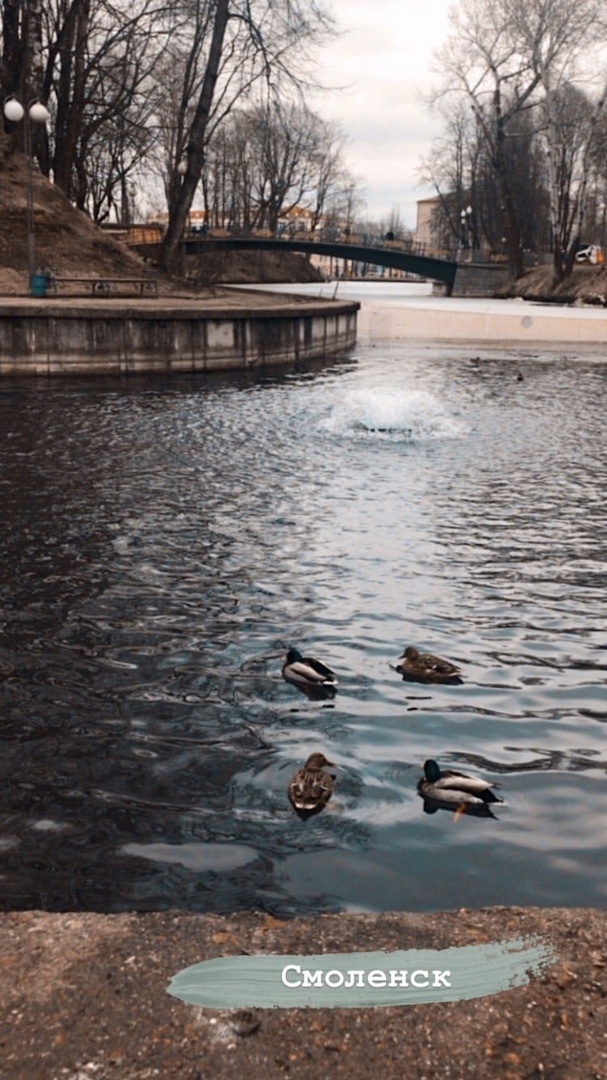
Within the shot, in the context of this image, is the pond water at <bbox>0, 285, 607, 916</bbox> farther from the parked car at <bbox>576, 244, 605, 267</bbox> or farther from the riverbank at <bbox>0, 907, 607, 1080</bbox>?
the parked car at <bbox>576, 244, 605, 267</bbox>

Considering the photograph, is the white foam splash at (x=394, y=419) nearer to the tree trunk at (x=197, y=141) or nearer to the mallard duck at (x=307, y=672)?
the mallard duck at (x=307, y=672)

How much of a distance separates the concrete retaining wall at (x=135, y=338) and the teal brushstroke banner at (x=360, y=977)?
70.2 ft

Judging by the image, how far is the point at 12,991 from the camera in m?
3.63

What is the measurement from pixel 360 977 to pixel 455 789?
1834mm

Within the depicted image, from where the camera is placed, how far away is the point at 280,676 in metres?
7.22

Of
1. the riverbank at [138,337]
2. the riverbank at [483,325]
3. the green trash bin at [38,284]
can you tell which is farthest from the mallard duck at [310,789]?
the riverbank at [483,325]

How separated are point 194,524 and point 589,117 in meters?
50.1

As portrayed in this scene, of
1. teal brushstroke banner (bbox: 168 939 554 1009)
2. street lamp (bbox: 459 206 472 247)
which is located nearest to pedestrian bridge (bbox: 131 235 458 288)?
street lamp (bbox: 459 206 472 247)

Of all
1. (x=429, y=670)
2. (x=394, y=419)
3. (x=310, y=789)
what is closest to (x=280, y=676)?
(x=429, y=670)

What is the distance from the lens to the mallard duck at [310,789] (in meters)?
5.50

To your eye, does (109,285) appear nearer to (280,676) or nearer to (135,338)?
(135,338)

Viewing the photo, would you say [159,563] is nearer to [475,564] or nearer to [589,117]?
[475,564]

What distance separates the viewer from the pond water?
5.01 meters

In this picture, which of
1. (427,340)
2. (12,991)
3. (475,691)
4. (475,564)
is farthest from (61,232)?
(12,991)
